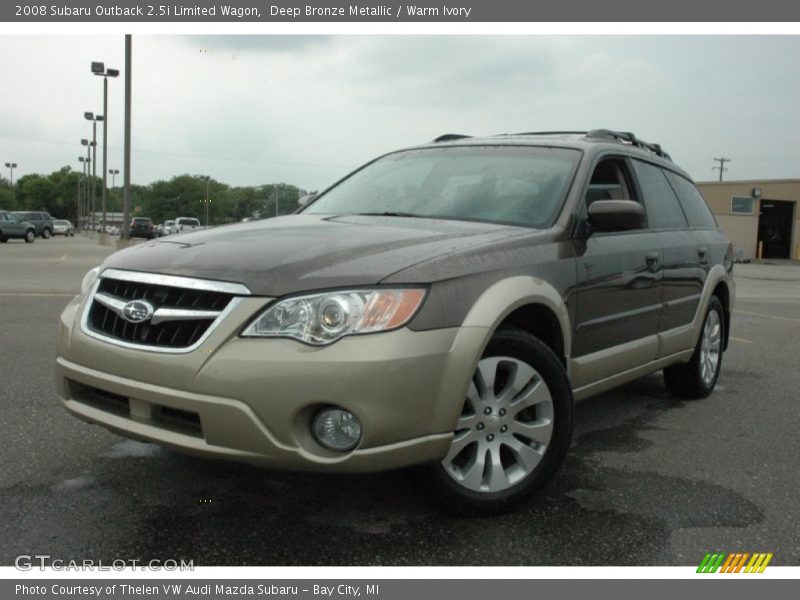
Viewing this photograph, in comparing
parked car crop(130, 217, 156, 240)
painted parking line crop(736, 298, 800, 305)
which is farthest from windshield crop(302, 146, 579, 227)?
parked car crop(130, 217, 156, 240)

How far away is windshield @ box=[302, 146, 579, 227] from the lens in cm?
386

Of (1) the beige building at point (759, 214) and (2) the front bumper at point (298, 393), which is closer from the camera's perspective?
(2) the front bumper at point (298, 393)

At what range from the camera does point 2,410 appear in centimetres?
460

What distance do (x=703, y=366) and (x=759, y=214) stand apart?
41545 mm

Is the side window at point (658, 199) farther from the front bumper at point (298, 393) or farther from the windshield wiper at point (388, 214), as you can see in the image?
the front bumper at point (298, 393)

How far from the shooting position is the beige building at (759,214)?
139 feet

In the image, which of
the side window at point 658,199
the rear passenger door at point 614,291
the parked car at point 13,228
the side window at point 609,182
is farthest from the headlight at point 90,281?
the parked car at point 13,228

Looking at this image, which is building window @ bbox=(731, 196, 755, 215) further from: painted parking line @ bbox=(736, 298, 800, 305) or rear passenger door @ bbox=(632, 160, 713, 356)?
rear passenger door @ bbox=(632, 160, 713, 356)

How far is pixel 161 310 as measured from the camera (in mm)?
2895

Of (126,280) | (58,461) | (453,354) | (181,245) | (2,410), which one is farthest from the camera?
(2,410)

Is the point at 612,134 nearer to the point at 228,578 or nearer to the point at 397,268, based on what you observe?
the point at 397,268

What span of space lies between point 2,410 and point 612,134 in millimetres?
4042

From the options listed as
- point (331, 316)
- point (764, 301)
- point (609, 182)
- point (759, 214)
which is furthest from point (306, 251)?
point (759, 214)
